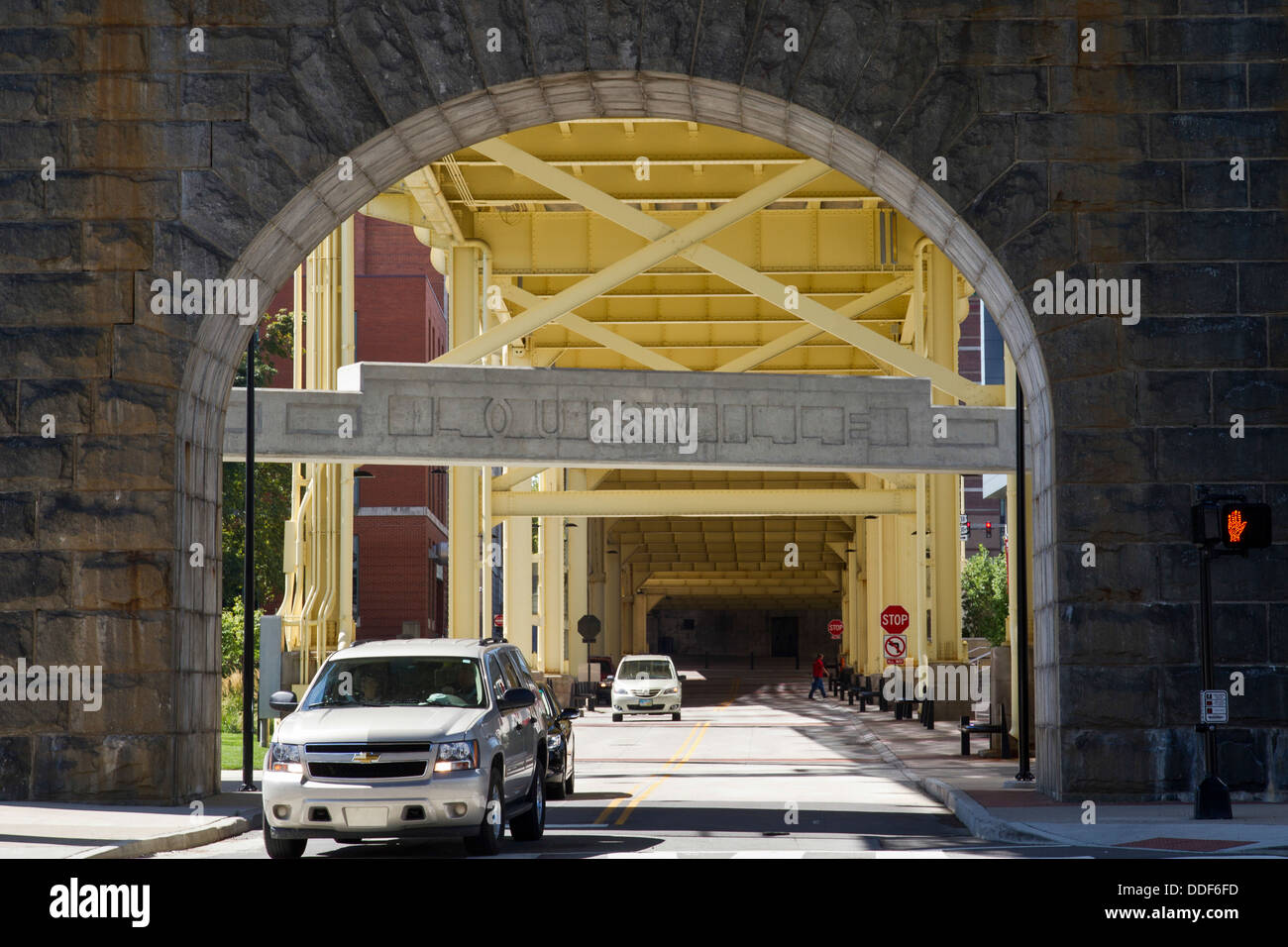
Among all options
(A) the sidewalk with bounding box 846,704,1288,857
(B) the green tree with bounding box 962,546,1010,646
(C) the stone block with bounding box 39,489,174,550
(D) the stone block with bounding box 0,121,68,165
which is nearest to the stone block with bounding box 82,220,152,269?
(D) the stone block with bounding box 0,121,68,165

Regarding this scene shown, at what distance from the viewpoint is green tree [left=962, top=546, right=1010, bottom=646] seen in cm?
12388

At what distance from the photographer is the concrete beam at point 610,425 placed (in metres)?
25.8

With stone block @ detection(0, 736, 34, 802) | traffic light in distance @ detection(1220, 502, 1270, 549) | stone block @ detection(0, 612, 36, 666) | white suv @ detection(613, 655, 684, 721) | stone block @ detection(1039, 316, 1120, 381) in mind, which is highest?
stone block @ detection(1039, 316, 1120, 381)

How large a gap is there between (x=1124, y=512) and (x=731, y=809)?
5404 mm

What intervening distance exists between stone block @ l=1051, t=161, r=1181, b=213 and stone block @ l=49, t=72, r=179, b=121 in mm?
9347

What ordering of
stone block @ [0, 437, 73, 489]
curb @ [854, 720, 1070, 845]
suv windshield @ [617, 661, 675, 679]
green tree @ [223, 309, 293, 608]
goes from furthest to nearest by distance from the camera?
green tree @ [223, 309, 293, 608] < suv windshield @ [617, 661, 675, 679] < stone block @ [0, 437, 73, 489] < curb @ [854, 720, 1070, 845]

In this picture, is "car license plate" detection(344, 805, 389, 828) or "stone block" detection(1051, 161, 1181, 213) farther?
"stone block" detection(1051, 161, 1181, 213)

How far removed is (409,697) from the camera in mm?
14383

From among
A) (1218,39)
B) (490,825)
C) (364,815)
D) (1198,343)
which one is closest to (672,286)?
(1218,39)

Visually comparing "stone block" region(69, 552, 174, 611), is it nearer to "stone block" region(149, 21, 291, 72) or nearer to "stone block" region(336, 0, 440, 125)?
"stone block" region(149, 21, 291, 72)

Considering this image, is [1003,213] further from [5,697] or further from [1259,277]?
[5,697]

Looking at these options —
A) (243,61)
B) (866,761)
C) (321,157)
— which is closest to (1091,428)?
(321,157)
